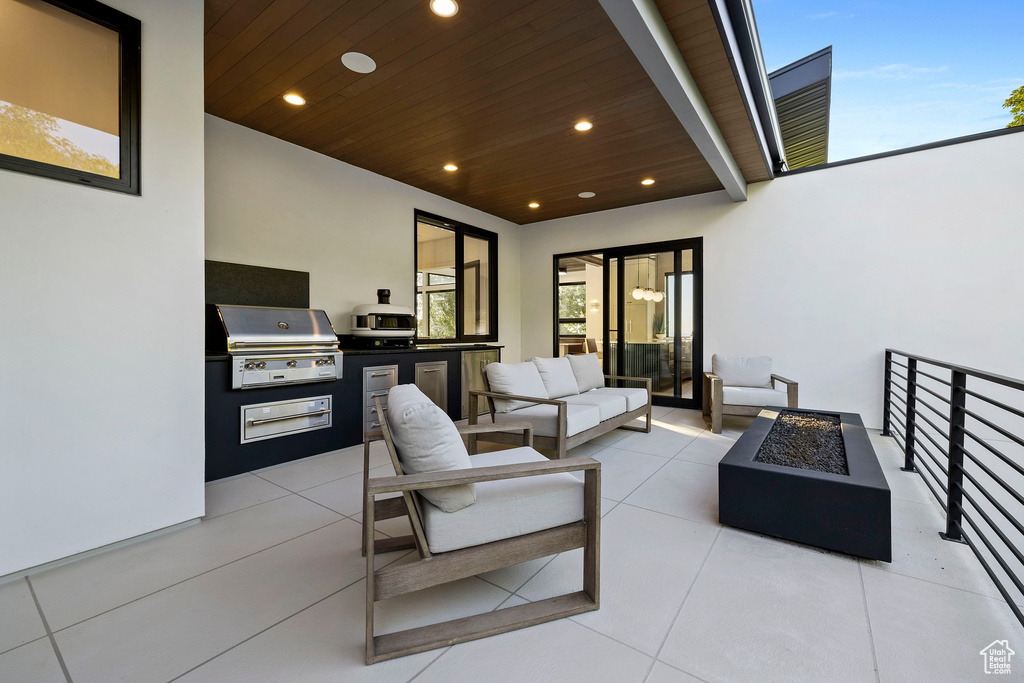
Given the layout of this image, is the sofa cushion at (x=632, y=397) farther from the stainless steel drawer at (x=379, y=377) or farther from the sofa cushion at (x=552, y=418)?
the stainless steel drawer at (x=379, y=377)

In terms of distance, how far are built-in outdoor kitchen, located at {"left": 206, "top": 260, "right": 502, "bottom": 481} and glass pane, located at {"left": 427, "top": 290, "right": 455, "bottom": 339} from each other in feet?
3.10

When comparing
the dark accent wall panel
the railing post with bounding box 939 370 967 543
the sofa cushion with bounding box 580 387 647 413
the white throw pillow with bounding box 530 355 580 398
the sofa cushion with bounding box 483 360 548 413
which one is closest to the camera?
the railing post with bounding box 939 370 967 543

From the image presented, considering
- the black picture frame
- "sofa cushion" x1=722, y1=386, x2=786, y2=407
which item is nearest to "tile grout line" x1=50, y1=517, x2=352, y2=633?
the black picture frame

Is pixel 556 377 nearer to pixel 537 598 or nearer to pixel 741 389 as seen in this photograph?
pixel 741 389

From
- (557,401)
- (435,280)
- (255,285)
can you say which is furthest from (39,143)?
(435,280)

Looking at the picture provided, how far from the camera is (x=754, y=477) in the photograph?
84.7 inches

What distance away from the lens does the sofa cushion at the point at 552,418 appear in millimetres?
3062

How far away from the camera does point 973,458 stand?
5.83 ft

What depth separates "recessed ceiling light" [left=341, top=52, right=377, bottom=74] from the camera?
271 centimetres

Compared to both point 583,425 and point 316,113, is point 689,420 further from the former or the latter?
point 316,113

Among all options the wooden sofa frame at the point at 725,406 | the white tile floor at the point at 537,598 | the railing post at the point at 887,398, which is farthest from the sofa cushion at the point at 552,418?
the railing post at the point at 887,398

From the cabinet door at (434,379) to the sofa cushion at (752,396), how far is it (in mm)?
3046

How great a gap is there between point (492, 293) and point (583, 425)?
374 cm

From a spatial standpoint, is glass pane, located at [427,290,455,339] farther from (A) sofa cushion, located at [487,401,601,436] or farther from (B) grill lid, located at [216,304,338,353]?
(A) sofa cushion, located at [487,401,601,436]
